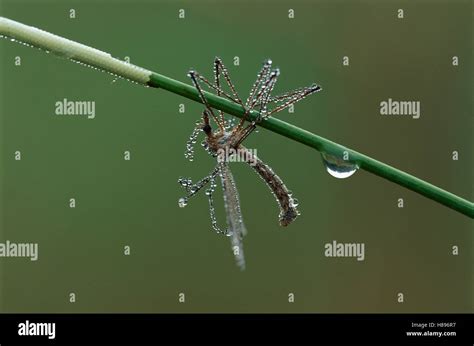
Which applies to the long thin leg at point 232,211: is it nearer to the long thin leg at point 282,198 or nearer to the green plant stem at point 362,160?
the long thin leg at point 282,198

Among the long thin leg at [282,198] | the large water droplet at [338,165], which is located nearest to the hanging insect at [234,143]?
the long thin leg at [282,198]

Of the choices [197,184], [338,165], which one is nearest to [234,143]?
[197,184]

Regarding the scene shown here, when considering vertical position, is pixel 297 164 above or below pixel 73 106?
below

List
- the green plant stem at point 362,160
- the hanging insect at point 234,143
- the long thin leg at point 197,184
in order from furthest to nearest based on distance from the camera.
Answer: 1. the long thin leg at point 197,184
2. the hanging insect at point 234,143
3. the green plant stem at point 362,160

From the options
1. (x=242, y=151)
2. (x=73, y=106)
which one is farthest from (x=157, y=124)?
(x=242, y=151)

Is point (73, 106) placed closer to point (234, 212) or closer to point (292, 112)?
point (292, 112)
